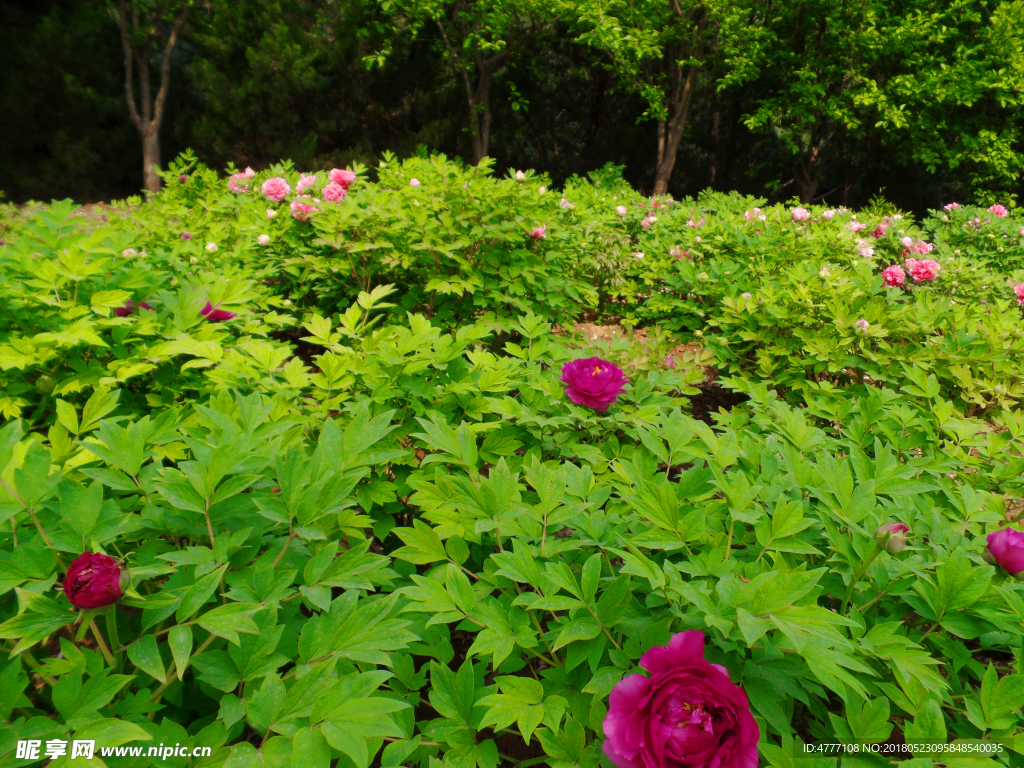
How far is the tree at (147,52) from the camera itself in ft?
37.8

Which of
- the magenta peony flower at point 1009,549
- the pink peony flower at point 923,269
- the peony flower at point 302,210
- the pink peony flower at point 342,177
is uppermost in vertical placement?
the pink peony flower at point 342,177

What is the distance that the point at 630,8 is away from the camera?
11867 millimetres

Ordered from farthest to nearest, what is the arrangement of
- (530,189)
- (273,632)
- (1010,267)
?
1. (1010,267)
2. (530,189)
3. (273,632)

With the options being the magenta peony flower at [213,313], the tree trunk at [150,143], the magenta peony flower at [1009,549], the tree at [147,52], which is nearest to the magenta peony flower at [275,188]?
the magenta peony flower at [213,313]

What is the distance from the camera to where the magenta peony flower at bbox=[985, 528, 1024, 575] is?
100cm

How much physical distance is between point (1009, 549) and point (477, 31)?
46.0ft

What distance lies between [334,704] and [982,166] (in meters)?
17.7

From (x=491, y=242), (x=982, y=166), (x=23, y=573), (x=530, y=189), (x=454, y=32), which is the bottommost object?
(x=23, y=573)

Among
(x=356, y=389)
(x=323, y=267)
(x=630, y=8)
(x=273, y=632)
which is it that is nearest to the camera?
(x=273, y=632)

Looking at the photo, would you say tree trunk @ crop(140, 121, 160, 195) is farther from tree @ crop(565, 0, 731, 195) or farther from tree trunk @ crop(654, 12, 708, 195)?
tree trunk @ crop(654, 12, 708, 195)

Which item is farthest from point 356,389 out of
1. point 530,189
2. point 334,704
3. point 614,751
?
point 530,189

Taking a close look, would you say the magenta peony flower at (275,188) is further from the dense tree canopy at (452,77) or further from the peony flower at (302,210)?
the dense tree canopy at (452,77)

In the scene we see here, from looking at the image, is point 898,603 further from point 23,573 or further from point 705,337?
point 705,337

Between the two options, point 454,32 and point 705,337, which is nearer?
point 705,337
